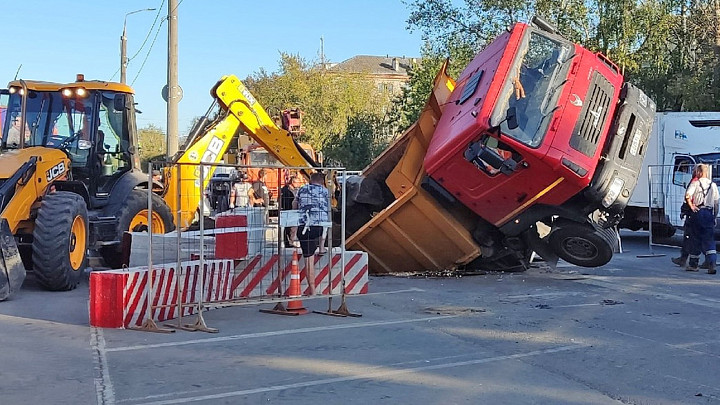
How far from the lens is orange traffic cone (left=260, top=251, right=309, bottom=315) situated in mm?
9531

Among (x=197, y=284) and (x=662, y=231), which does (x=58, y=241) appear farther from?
(x=662, y=231)

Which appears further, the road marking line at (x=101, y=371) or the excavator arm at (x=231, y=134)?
the excavator arm at (x=231, y=134)

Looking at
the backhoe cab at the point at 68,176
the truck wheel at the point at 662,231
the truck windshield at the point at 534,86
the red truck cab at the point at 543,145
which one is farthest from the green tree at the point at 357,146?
the truck windshield at the point at 534,86

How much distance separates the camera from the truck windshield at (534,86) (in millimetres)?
10516

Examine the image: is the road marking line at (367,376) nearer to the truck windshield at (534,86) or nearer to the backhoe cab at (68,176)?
the truck windshield at (534,86)

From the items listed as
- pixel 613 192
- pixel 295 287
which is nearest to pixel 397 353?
pixel 295 287

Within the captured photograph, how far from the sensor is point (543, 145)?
10.4m

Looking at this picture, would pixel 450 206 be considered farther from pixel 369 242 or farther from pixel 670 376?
pixel 670 376

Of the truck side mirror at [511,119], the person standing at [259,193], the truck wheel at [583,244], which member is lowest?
the truck wheel at [583,244]

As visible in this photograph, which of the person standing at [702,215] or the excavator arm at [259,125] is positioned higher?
the excavator arm at [259,125]

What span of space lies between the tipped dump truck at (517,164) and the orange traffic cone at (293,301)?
2807 millimetres

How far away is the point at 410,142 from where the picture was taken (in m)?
12.8

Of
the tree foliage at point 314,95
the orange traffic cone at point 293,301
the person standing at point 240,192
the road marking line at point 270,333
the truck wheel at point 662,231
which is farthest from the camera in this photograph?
the tree foliage at point 314,95

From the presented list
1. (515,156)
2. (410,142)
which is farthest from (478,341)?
(410,142)
